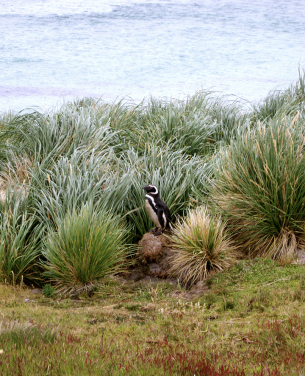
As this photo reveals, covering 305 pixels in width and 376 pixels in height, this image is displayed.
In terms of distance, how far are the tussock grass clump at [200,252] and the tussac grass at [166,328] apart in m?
0.26

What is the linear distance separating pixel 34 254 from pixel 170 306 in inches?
102

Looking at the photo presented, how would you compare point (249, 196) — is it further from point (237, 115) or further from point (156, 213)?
point (237, 115)

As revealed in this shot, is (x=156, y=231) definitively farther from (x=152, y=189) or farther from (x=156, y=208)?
(x=152, y=189)

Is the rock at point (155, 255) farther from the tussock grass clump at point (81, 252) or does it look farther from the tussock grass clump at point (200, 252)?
the tussock grass clump at point (81, 252)

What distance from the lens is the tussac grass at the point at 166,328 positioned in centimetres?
326

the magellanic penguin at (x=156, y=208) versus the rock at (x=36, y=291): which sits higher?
the magellanic penguin at (x=156, y=208)

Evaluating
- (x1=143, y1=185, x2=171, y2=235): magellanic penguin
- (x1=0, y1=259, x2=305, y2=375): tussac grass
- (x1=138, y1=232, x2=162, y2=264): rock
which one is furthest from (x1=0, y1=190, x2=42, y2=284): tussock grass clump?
(x1=143, y1=185, x2=171, y2=235): magellanic penguin

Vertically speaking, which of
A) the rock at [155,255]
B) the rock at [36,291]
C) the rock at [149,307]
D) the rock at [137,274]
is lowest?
the rock at [137,274]

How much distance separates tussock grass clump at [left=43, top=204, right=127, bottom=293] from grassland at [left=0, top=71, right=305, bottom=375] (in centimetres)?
2

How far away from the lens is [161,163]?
337 inches

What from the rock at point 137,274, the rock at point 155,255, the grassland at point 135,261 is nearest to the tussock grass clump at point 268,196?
the grassland at point 135,261

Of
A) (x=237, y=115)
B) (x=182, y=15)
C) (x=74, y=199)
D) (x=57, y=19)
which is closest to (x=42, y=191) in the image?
(x=74, y=199)

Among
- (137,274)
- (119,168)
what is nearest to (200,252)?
(137,274)

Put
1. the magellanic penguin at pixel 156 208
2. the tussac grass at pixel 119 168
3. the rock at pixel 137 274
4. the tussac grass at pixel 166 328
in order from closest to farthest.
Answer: the tussac grass at pixel 166 328
the magellanic penguin at pixel 156 208
the rock at pixel 137 274
the tussac grass at pixel 119 168
